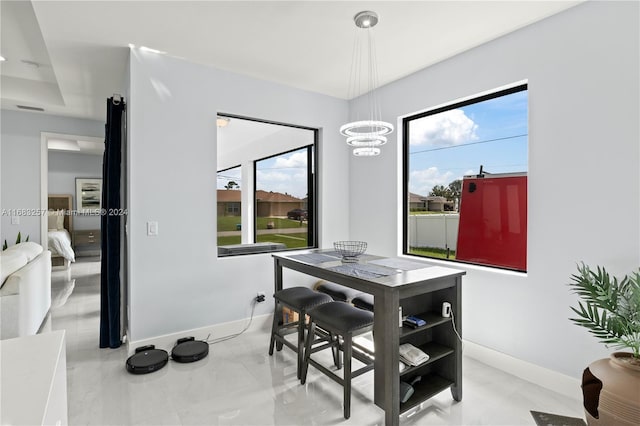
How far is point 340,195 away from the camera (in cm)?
397

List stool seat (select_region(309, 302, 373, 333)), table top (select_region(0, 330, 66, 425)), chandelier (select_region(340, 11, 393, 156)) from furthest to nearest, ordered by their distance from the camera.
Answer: chandelier (select_region(340, 11, 393, 156))
stool seat (select_region(309, 302, 373, 333))
table top (select_region(0, 330, 66, 425))

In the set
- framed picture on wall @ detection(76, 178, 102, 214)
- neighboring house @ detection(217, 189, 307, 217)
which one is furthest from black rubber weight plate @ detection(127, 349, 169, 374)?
framed picture on wall @ detection(76, 178, 102, 214)

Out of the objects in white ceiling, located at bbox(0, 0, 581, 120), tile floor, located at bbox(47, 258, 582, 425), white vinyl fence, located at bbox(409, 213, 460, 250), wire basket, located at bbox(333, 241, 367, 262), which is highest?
white ceiling, located at bbox(0, 0, 581, 120)

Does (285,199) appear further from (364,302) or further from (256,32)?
(256,32)

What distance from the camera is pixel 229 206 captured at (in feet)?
10.9

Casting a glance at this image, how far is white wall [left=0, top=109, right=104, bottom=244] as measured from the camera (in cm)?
452

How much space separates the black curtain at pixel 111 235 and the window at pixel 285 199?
4.35ft

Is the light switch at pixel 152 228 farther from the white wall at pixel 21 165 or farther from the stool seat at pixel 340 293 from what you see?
the white wall at pixel 21 165

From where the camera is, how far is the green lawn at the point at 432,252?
9.98 ft

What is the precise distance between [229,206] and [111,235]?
1.05 metres

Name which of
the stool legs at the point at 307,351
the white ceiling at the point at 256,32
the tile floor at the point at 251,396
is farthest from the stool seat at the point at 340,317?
the white ceiling at the point at 256,32

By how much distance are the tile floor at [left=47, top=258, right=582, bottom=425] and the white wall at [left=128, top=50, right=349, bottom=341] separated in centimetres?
45

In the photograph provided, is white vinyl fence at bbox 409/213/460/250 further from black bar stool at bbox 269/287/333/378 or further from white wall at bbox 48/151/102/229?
white wall at bbox 48/151/102/229

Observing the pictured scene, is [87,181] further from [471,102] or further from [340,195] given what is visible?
[471,102]
